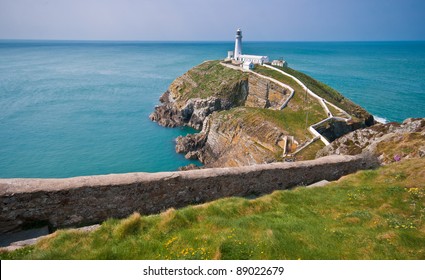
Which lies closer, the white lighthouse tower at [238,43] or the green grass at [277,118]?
the green grass at [277,118]

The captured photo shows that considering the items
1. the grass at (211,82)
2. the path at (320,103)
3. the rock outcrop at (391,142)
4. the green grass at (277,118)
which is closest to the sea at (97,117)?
the grass at (211,82)

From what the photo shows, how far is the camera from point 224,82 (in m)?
61.0

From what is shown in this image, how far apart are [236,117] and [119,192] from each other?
35.8 metres

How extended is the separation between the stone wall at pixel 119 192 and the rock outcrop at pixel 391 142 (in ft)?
21.6

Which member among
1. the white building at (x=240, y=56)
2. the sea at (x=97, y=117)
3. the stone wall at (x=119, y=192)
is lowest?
the sea at (x=97, y=117)

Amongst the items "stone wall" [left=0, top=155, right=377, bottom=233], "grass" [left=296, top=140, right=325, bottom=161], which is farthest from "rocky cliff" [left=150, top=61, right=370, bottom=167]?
"stone wall" [left=0, top=155, right=377, bottom=233]

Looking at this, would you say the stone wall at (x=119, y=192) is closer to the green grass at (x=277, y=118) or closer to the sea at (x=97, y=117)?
the green grass at (x=277, y=118)

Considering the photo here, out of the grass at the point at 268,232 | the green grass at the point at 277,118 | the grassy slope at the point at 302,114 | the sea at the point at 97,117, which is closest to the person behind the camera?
the grass at the point at 268,232

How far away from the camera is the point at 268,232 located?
6.92 meters

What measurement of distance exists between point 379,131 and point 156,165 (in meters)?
29.7

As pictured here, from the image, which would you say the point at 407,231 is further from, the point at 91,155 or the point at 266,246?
the point at 91,155

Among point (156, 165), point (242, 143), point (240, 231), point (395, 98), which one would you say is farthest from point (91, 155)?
point (395, 98)

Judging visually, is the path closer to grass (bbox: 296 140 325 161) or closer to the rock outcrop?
grass (bbox: 296 140 325 161)

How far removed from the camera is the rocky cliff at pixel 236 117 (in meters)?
38.0
